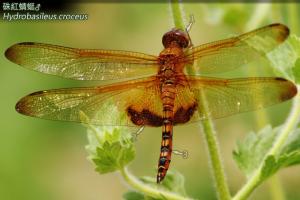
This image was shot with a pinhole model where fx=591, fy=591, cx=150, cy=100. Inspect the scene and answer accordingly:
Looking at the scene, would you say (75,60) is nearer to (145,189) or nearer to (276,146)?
(145,189)

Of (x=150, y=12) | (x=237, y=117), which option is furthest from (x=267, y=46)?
(x=150, y=12)

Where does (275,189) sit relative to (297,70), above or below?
below

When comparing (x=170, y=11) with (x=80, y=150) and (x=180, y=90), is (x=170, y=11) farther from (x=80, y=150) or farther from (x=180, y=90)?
(x=80, y=150)


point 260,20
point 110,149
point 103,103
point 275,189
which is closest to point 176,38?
point 103,103

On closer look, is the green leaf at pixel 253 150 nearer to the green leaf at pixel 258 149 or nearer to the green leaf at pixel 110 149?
the green leaf at pixel 258 149

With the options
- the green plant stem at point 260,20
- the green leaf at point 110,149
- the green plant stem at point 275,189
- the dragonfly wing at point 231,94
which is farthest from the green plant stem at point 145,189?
the green plant stem at point 260,20

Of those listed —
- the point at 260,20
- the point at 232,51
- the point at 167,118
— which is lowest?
the point at 167,118
